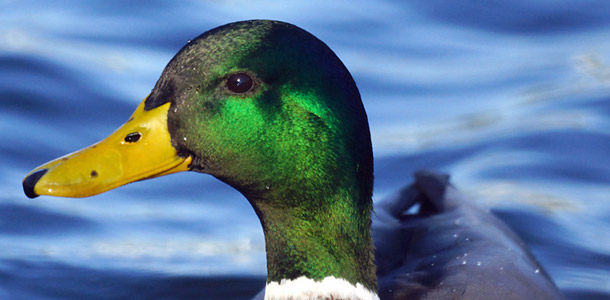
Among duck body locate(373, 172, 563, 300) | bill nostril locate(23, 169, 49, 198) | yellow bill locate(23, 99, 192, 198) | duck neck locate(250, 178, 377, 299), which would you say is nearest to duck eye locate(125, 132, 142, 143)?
yellow bill locate(23, 99, 192, 198)

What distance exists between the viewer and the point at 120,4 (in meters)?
7.62

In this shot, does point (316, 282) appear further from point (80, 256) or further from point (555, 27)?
point (555, 27)

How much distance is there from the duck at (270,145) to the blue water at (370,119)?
1772 mm

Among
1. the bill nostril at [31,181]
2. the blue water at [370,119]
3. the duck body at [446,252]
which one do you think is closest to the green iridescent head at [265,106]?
the bill nostril at [31,181]

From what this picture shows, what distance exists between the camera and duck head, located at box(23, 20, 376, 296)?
2998 mm

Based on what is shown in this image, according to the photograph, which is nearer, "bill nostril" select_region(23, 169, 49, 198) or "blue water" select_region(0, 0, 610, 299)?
"bill nostril" select_region(23, 169, 49, 198)

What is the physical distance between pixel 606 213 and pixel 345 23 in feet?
8.31

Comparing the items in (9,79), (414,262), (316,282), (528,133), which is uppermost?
(9,79)

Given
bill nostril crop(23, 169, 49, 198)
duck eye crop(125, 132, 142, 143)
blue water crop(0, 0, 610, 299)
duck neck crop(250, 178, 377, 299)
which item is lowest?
duck neck crop(250, 178, 377, 299)

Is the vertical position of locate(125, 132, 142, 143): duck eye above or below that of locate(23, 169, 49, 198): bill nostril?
above

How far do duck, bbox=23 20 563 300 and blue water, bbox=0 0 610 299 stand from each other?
1772mm

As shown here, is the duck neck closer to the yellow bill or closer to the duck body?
the yellow bill

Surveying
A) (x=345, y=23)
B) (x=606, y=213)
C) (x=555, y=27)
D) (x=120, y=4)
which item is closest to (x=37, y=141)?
(x=120, y=4)

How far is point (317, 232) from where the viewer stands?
3.19 meters
